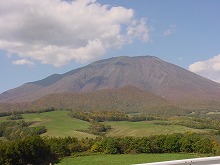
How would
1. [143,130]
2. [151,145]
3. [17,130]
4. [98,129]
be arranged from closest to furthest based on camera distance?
[151,145]
[17,130]
[143,130]
[98,129]

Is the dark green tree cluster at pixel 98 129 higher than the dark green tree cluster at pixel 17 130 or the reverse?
the reverse

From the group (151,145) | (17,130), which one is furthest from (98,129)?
(151,145)

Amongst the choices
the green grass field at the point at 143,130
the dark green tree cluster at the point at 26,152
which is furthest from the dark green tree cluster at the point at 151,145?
the green grass field at the point at 143,130

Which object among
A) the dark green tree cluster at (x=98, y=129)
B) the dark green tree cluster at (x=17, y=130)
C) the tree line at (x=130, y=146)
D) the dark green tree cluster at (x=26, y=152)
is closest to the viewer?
the dark green tree cluster at (x=26, y=152)

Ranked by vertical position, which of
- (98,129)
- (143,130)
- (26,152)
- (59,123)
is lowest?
(143,130)

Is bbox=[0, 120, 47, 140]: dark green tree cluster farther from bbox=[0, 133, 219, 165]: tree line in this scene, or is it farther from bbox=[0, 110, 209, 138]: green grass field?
bbox=[0, 133, 219, 165]: tree line

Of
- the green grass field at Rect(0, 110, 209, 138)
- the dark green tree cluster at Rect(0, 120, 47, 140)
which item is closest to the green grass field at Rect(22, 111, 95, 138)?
the green grass field at Rect(0, 110, 209, 138)

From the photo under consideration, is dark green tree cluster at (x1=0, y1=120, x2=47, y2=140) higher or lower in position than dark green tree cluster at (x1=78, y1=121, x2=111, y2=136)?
higher

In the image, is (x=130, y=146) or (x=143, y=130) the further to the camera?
(x=143, y=130)

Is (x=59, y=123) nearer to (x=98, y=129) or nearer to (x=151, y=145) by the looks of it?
(x=98, y=129)

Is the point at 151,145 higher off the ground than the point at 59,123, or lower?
lower

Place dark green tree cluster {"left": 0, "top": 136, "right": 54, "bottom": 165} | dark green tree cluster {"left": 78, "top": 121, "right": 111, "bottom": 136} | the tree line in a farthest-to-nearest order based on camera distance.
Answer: dark green tree cluster {"left": 78, "top": 121, "right": 111, "bottom": 136} < the tree line < dark green tree cluster {"left": 0, "top": 136, "right": 54, "bottom": 165}

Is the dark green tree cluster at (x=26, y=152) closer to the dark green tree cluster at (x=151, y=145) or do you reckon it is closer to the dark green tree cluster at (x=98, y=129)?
the dark green tree cluster at (x=151, y=145)

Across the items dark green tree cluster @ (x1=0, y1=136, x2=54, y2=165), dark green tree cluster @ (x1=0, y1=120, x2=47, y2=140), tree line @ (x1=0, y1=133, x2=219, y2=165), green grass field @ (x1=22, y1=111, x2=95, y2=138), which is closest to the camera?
dark green tree cluster @ (x1=0, y1=136, x2=54, y2=165)
